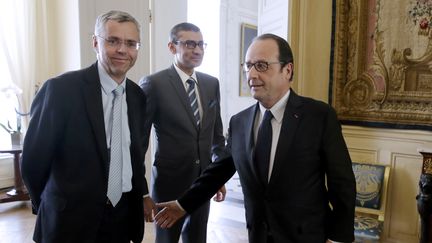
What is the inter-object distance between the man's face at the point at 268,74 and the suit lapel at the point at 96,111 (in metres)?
0.59

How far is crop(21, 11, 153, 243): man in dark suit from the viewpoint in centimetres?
136

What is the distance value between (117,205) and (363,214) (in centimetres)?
230

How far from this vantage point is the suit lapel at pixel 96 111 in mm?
1391

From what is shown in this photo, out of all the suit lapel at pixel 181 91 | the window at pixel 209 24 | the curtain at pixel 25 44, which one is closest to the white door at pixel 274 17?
the suit lapel at pixel 181 91

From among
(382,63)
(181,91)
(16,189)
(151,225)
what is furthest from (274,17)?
(16,189)

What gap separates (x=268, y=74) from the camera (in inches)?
53.9

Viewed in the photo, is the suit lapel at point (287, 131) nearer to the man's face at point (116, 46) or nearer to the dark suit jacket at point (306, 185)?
the dark suit jacket at point (306, 185)

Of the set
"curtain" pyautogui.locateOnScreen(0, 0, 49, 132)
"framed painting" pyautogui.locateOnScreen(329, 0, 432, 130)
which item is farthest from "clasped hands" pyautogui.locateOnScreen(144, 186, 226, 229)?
"curtain" pyautogui.locateOnScreen(0, 0, 49, 132)

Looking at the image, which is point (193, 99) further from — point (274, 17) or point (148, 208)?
point (274, 17)

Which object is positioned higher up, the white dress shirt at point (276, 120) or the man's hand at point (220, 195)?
the white dress shirt at point (276, 120)

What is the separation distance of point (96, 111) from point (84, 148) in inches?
5.8

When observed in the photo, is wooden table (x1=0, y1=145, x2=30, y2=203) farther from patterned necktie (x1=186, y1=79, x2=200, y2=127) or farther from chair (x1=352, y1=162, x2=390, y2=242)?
chair (x1=352, y1=162, x2=390, y2=242)

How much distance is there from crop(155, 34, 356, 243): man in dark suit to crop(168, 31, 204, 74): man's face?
2.67ft

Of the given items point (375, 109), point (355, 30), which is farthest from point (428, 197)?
point (355, 30)
